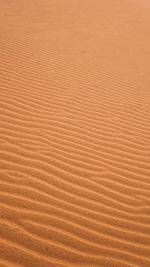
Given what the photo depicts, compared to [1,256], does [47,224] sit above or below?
above

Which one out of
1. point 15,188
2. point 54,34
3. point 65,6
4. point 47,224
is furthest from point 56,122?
point 65,6

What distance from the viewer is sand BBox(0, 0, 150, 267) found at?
230cm

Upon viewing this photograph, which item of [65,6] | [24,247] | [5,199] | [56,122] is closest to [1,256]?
[24,247]

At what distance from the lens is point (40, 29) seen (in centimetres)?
768

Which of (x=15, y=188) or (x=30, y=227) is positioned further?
(x=15, y=188)

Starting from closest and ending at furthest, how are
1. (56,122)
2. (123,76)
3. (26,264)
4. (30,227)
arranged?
1. (26,264)
2. (30,227)
3. (56,122)
4. (123,76)

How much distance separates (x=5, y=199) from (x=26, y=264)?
27.4 inches

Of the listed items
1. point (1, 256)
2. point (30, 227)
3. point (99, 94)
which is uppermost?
point (99, 94)

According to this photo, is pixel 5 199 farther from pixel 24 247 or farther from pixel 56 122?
pixel 56 122

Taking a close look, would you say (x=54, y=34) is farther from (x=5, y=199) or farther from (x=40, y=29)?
(x=5, y=199)

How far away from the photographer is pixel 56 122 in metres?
3.84

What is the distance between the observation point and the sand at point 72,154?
90.7 inches

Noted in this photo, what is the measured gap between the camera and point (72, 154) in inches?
131

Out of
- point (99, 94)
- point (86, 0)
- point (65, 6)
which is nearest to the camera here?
point (99, 94)
